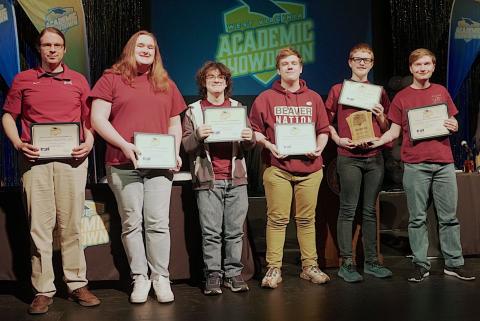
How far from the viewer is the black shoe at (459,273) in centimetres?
Answer: 317

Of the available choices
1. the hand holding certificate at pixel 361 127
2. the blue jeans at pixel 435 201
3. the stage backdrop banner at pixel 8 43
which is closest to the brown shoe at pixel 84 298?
→ the hand holding certificate at pixel 361 127

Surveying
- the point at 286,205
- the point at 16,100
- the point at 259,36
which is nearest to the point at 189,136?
the point at 286,205

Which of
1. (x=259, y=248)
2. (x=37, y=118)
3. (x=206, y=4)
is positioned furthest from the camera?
(x=206, y=4)

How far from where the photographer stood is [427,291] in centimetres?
293

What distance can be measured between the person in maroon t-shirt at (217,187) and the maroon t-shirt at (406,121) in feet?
3.18

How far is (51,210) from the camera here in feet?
9.00

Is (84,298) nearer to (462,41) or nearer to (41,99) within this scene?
(41,99)

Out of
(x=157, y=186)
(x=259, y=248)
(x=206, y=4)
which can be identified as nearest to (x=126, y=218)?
(x=157, y=186)

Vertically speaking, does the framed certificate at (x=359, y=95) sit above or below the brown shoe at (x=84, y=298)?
above

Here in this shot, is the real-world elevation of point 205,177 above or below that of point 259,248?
above

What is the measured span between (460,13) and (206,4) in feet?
9.15

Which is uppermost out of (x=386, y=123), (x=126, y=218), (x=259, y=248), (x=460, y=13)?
(x=460, y=13)

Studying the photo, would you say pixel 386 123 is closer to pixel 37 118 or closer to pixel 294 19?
pixel 37 118

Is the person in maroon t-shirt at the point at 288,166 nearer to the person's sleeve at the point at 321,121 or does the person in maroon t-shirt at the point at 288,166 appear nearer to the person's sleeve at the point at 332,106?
the person's sleeve at the point at 321,121
